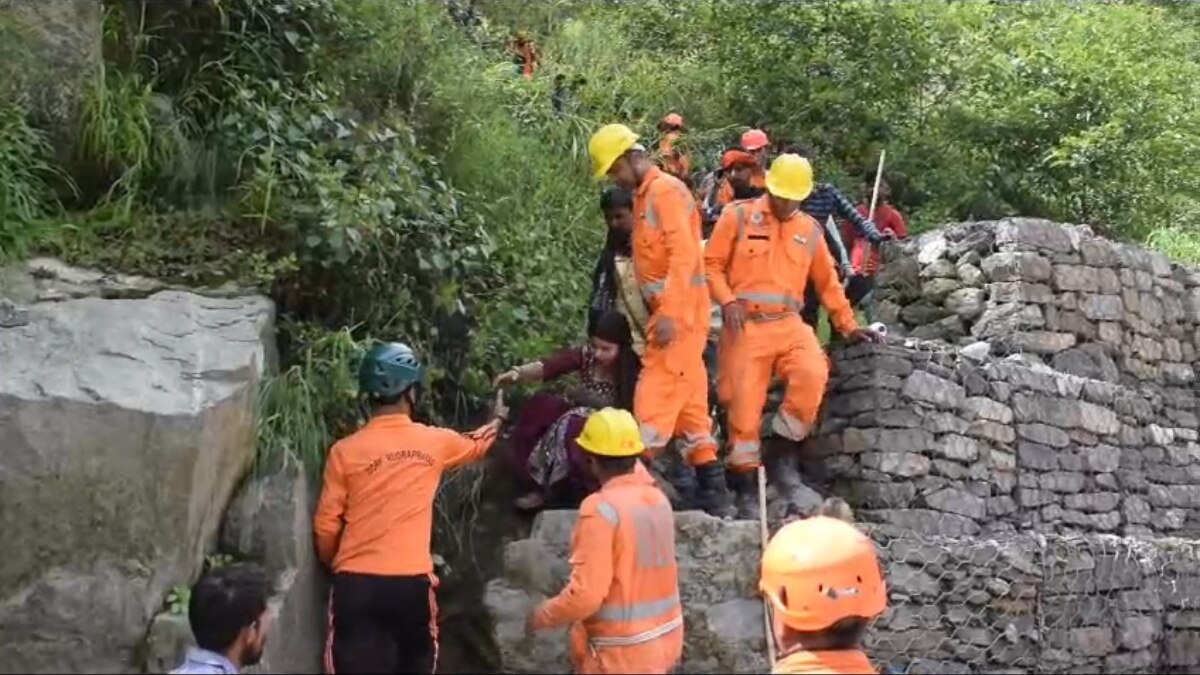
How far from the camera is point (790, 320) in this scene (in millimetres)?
6312

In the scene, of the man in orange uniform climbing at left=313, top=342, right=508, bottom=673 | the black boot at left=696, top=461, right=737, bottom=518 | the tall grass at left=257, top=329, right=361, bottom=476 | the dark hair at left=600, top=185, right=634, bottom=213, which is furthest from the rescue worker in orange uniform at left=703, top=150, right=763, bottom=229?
the man in orange uniform climbing at left=313, top=342, right=508, bottom=673

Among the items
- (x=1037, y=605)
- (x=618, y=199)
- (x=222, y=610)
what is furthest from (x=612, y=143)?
(x=1037, y=605)

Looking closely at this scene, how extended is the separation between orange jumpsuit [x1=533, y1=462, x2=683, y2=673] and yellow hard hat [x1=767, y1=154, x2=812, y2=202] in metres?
2.06

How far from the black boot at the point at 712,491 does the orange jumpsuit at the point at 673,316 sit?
0.05 m

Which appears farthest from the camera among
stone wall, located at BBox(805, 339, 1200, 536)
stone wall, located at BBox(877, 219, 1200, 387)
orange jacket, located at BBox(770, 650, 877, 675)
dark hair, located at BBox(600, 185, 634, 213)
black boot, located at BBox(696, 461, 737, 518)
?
stone wall, located at BBox(877, 219, 1200, 387)

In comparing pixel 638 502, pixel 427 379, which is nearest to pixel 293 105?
pixel 427 379

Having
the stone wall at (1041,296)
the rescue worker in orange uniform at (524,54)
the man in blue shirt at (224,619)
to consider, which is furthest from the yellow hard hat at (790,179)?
the rescue worker in orange uniform at (524,54)

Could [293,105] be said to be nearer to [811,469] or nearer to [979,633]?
[811,469]

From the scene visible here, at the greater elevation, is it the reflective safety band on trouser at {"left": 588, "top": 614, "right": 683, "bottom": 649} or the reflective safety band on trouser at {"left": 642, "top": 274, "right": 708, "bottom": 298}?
the reflective safety band on trouser at {"left": 642, "top": 274, "right": 708, "bottom": 298}

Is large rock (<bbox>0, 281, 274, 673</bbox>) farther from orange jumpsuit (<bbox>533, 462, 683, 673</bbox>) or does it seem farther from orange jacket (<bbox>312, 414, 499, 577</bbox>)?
orange jumpsuit (<bbox>533, 462, 683, 673</bbox>)

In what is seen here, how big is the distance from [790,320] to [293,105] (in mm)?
2587

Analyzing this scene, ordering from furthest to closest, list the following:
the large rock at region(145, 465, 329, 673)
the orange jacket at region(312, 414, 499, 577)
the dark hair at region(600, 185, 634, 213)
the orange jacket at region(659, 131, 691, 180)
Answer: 1. the orange jacket at region(659, 131, 691, 180)
2. the dark hair at region(600, 185, 634, 213)
3. the large rock at region(145, 465, 329, 673)
4. the orange jacket at region(312, 414, 499, 577)

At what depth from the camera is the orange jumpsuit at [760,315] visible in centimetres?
623

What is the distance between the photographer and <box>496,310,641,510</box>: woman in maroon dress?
19.2 feet
